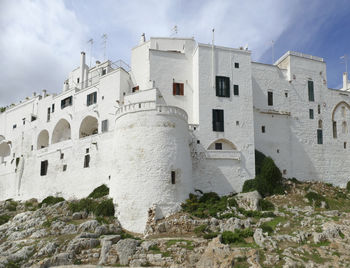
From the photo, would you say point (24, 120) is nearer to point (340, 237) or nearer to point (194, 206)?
point (194, 206)

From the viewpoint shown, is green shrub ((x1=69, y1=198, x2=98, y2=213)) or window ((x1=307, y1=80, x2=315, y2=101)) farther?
window ((x1=307, y1=80, x2=315, y2=101))

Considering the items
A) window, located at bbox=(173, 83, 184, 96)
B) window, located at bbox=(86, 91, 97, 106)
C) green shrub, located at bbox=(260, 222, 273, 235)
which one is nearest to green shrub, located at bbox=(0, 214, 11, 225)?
window, located at bbox=(86, 91, 97, 106)

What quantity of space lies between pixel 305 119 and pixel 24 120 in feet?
124

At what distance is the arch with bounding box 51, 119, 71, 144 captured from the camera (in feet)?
159

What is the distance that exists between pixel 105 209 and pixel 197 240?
932 cm

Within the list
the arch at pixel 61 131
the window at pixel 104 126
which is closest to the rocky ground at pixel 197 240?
the window at pixel 104 126

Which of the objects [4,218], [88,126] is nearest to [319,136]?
[88,126]

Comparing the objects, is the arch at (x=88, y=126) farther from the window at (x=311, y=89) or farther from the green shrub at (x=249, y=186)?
the window at (x=311, y=89)

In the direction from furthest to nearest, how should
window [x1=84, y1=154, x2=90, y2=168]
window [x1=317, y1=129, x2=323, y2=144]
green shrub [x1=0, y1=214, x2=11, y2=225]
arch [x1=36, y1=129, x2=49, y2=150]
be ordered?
arch [x1=36, y1=129, x2=49, y2=150] < window [x1=317, y1=129, x2=323, y2=144] < window [x1=84, y1=154, x2=90, y2=168] < green shrub [x1=0, y1=214, x2=11, y2=225]

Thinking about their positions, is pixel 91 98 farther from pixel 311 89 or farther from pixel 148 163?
pixel 311 89

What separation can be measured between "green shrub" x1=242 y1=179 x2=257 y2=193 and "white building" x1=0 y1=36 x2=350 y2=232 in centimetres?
67

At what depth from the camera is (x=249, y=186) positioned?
3638cm

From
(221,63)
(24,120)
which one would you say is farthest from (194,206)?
(24,120)

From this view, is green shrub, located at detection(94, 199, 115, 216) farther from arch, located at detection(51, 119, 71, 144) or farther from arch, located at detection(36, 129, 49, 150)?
arch, located at detection(36, 129, 49, 150)
